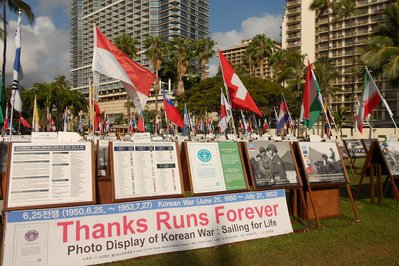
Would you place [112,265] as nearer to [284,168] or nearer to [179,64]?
[284,168]

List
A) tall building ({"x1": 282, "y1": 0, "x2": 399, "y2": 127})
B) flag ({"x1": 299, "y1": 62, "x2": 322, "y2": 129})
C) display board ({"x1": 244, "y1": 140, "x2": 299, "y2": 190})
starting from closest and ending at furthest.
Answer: display board ({"x1": 244, "y1": 140, "x2": 299, "y2": 190}) < flag ({"x1": 299, "y1": 62, "x2": 322, "y2": 129}) < tall building ({"x1": 282, "y1": 0, "x2": 399, "y2": 127})

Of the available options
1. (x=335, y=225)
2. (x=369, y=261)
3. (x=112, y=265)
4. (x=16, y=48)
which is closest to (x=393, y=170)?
(x=335, y=225)

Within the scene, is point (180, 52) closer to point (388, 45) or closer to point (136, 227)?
A: point (388, 45)

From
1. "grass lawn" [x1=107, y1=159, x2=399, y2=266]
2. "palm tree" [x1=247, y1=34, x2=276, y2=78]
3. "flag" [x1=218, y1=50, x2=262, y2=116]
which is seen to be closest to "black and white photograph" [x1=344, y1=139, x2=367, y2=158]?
"flag" [x1=218, y1=50, x2=262, y2=116]

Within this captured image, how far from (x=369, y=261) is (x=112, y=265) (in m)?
3.82

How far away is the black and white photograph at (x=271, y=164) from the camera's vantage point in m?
7.26

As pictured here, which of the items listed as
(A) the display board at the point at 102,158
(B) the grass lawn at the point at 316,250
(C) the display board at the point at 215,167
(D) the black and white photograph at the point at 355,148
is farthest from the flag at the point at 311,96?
(D) the black and white photograph at the point at 355,148

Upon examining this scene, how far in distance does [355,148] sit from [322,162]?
12.6 m

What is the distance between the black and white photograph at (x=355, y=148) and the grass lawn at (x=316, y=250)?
11632 millimetres

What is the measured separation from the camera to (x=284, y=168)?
7551 mm

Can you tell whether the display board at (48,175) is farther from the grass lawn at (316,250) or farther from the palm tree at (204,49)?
the palm tree at (204,49)

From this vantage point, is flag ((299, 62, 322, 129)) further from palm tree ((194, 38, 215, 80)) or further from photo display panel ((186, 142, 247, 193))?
palm tree ((194, 38, 215, 80))

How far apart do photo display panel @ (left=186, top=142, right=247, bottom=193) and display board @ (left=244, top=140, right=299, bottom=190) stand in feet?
0.83

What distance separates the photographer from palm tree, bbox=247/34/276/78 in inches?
2707
